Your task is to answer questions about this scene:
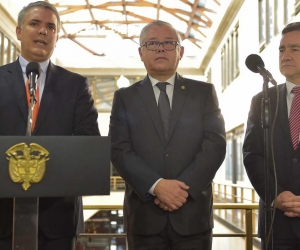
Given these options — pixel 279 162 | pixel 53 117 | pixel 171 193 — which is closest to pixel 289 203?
pixel 279 162

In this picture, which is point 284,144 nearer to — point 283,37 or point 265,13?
point 283,37

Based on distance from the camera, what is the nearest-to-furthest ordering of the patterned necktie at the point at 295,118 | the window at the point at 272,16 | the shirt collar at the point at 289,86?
the patterned necktie at the point at 295,118
the shirt collar at the point at 289,86
the window at the point at 272,16

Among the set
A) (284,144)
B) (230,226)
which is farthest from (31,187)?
(230,226)

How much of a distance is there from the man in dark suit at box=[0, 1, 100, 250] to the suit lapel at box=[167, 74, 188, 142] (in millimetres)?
412

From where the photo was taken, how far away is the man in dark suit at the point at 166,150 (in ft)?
7.40

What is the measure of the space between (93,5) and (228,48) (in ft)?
17.9

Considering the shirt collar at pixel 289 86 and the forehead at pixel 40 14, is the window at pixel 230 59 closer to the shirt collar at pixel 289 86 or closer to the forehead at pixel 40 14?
the shirt collar at pixel 289 86

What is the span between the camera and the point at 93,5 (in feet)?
53.5

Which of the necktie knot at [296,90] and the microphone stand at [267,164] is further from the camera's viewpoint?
the necktie knot at [296,90]

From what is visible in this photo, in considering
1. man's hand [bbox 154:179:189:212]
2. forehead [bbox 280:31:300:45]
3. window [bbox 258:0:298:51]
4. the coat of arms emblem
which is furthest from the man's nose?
window [bbox 258:0:298:51]

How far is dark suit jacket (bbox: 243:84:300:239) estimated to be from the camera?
234 cm

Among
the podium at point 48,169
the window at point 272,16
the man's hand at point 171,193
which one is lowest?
the man's hand at point 171,193

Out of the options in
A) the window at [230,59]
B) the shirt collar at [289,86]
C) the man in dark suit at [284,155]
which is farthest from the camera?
the window at [230,59]

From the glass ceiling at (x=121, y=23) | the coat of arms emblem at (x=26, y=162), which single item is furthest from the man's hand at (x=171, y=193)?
the glass ceiling at (x=121, y=23)
